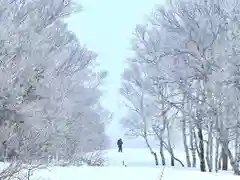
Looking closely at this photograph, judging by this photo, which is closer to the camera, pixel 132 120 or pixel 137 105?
pixel 137 105

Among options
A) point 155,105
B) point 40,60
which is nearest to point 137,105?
point 155,105

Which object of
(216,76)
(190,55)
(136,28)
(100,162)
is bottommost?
(100,162)

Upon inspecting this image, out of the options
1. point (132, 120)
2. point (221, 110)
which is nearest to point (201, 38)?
point (221, 110)

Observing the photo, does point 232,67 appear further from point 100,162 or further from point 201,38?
point 100,162

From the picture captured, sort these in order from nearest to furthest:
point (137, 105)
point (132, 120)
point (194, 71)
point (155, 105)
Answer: point (194, 71) → point (155, 105) → point (137, 105) → point (132, 120)

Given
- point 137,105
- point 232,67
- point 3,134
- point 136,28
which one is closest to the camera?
point 3,134

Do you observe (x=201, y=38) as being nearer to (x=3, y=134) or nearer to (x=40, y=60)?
(x=40, y=60)

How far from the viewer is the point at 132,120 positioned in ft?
100

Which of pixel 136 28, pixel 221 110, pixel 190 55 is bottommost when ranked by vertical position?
pixel 221 110

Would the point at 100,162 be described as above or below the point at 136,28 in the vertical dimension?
below

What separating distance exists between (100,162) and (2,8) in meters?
6.39

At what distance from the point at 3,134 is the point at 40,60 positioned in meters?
6.85

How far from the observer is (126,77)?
27.0 m

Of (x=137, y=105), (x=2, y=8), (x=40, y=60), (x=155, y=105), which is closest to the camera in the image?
(x=2, y=8)
